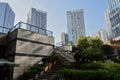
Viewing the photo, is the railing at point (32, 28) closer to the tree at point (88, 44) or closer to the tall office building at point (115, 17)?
the tree at point (88, 44)

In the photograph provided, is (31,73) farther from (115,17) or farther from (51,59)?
(115,17)

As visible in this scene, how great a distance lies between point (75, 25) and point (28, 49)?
60938 millimetres

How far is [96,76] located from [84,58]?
715 centimetres

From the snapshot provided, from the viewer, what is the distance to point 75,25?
246ft

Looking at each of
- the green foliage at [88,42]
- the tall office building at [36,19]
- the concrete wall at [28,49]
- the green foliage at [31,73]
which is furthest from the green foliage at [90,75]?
the tall office building at [36,19]

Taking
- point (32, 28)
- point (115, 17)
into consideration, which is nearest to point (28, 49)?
point (32, 28)

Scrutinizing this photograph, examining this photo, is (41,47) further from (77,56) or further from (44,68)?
(77,56)

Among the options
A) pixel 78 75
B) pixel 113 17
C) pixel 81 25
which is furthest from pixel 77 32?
pixel 78 75

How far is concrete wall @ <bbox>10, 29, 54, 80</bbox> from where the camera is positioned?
14.9m

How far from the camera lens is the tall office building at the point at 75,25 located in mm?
71000

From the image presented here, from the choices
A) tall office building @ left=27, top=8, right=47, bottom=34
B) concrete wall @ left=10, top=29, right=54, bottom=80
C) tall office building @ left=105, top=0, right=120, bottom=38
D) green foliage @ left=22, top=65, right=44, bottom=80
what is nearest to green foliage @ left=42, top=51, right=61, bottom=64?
concrete wall @ left=10, top=29, right=54, bottom=80

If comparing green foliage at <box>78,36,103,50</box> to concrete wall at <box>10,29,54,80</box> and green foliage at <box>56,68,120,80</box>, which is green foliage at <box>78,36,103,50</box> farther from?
green foliage at <box>56,68,120,80</box>

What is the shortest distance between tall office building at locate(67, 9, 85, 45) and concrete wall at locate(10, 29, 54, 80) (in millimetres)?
51816

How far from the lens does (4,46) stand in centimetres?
1703
